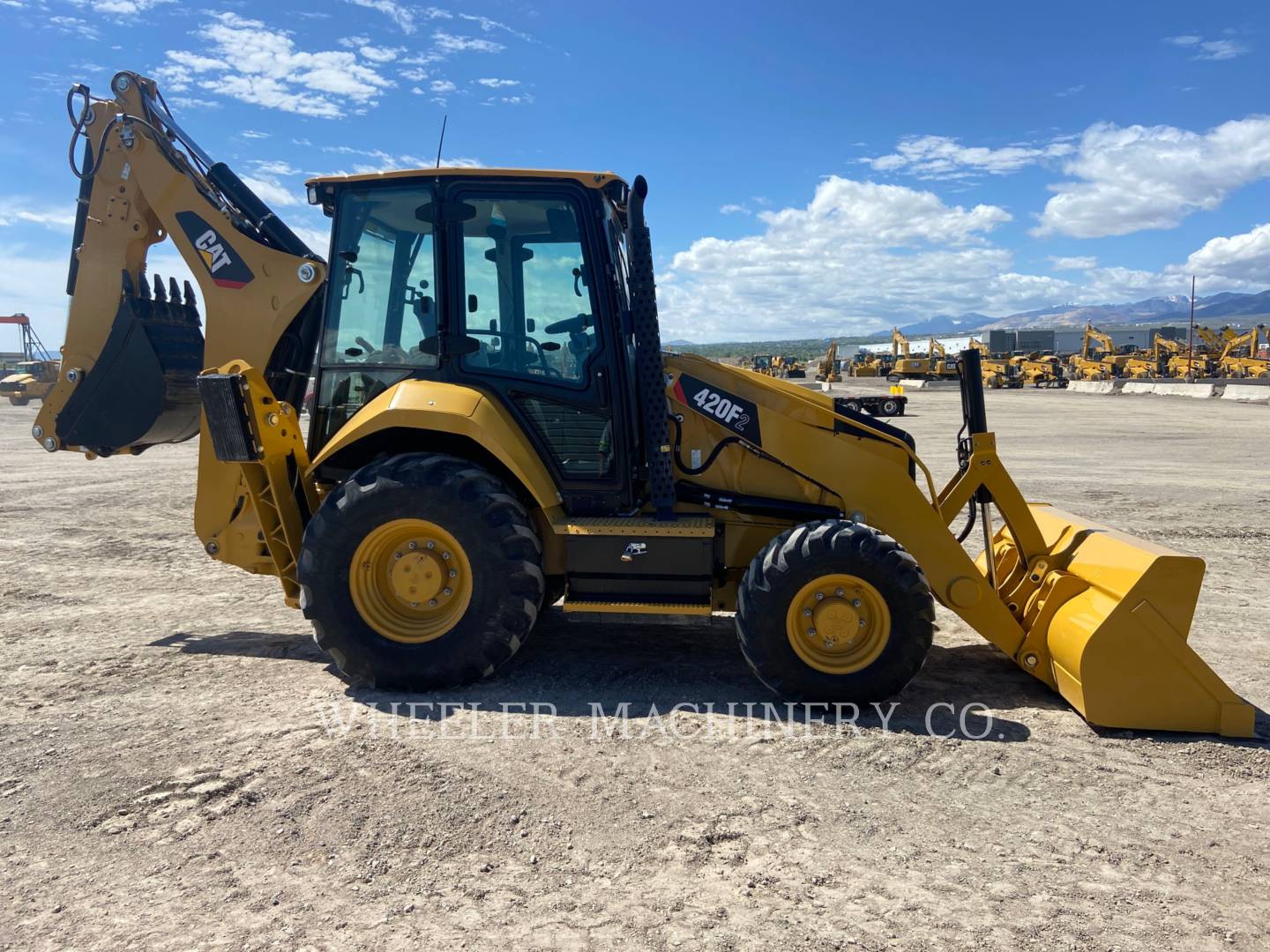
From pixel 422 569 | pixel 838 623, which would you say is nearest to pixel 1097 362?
pixel 838 623

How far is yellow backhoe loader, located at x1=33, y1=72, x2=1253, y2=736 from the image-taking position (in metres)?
4.21

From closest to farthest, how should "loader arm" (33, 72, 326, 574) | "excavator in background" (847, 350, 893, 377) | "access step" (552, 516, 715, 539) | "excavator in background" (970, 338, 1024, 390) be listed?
"access step" (552, 516, 715, 539)
"loader arm" (33, 72, 326, 574)
"excavator in background" (970, 338, 1024, 390)
"excavator in background" (847, 350, 893, 377)

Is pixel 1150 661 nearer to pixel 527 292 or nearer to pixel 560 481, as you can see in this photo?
pixel 560 481

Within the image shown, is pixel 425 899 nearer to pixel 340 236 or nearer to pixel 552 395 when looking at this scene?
pixel 552 395

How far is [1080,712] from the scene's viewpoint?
4125 millimetres

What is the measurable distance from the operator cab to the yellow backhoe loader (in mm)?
14

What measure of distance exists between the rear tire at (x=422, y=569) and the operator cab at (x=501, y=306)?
50 centimetres

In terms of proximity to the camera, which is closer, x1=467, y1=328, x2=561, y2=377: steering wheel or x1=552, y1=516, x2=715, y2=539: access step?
x1=552, y1=516, x2=715, y2=539: access step

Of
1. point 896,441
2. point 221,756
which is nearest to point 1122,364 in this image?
point 896,441

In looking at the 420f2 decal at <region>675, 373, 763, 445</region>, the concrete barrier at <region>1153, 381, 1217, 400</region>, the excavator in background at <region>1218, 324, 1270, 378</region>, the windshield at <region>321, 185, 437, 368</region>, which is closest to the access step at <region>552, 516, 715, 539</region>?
the 420f2 decal at <region>675, 373, 763, 445</region>

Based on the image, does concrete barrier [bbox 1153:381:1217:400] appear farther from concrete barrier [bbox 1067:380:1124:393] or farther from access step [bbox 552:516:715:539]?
access step [bbox 552:516:715:539]

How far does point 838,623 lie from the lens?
13.8 ft

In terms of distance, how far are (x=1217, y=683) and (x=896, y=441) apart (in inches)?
76.9

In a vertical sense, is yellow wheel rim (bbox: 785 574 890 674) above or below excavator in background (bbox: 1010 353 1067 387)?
below
